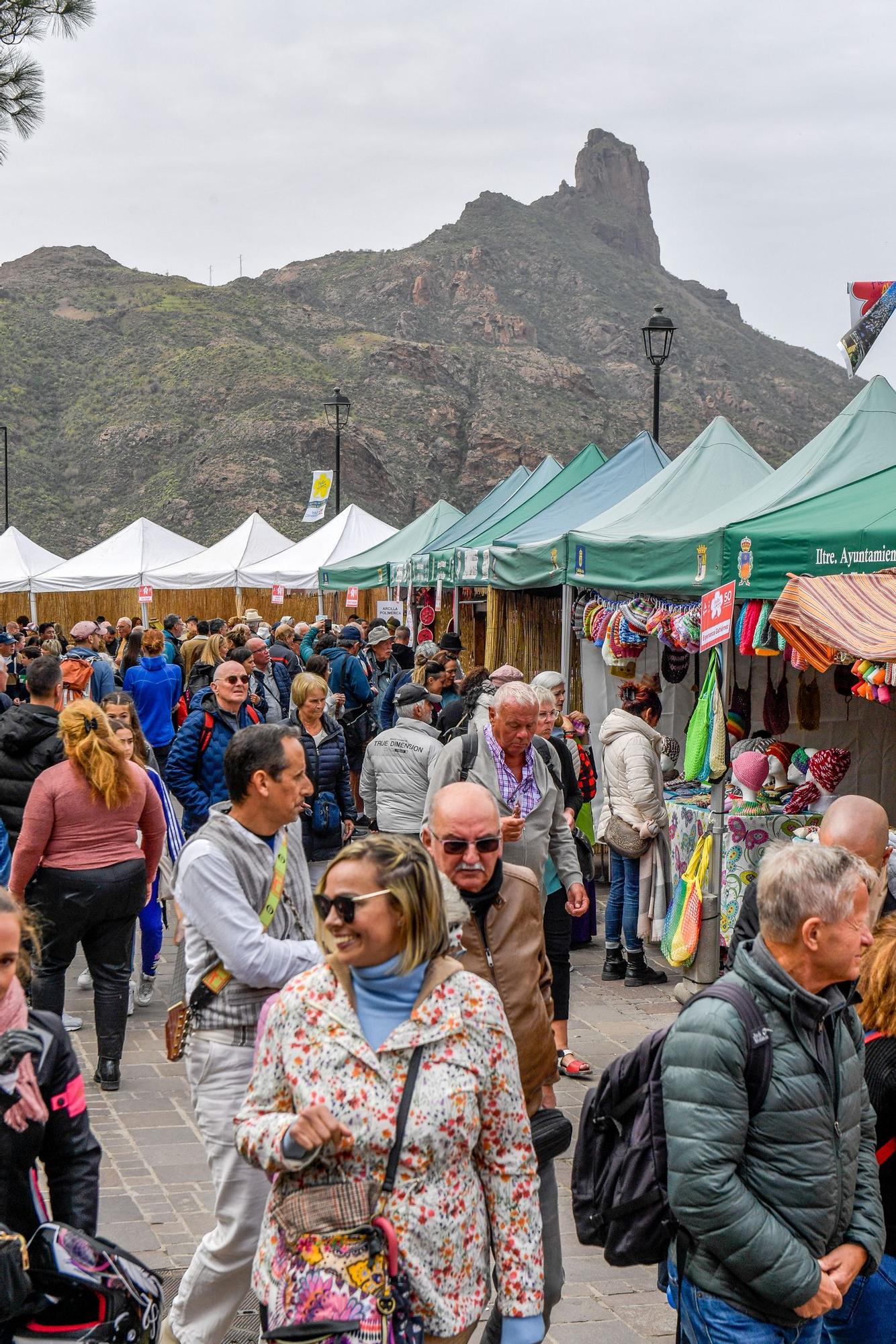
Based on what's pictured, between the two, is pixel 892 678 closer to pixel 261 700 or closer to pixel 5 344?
pixel 261 700

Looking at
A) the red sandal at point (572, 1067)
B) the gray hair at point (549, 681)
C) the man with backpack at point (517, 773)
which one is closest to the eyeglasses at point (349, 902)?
the man with backpack at point (517, 773)

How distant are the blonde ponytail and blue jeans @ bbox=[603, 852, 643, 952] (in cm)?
377

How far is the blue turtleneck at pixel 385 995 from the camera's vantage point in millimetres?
2449

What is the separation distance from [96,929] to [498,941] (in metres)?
3.23

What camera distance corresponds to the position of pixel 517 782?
18.0ft

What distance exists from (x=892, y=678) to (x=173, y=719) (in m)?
8.27

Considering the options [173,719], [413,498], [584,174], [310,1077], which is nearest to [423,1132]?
[310,1077]

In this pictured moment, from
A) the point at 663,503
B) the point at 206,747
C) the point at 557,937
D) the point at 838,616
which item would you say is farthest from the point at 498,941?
→ the point at 663,503

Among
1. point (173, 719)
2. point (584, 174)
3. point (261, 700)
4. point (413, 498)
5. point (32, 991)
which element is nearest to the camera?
point (32, 991)

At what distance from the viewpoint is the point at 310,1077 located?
2.40 m

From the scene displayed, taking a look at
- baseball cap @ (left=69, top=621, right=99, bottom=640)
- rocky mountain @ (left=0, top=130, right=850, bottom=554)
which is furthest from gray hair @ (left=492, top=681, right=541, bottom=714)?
rocky mountain @ (left=0, top=130, right=850, bottom=554)

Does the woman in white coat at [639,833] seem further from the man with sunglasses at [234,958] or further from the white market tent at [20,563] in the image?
the white market tent at [20,563]

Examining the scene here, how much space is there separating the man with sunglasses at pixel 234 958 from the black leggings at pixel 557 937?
2.46 meters

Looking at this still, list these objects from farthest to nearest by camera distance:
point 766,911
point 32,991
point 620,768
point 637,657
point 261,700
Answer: point 637,657
point 261,700
point 620,768
point 32,991
point 766,911
